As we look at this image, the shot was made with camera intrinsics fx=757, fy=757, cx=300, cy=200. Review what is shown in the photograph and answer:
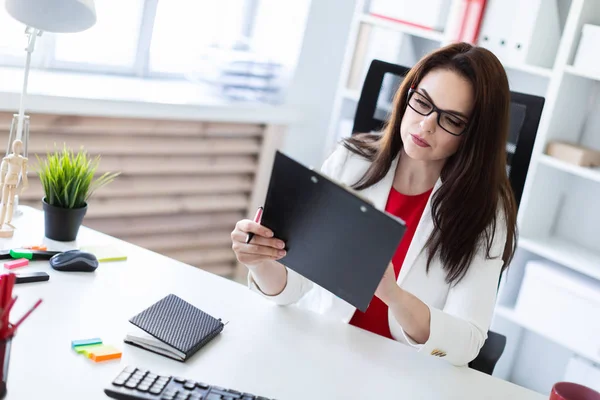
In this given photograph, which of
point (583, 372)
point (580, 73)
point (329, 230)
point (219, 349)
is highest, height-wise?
point (580, 73)

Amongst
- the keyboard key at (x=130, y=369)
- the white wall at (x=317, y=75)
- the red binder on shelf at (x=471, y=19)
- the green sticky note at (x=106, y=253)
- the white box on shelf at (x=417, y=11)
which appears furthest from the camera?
the white wall at (x=317, y=75)

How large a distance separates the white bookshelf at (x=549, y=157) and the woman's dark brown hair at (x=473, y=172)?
3.09ft

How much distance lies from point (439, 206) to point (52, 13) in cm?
98

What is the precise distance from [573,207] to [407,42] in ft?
2.98

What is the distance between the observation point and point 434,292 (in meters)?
1.69

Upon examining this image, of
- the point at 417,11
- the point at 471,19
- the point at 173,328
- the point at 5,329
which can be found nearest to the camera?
the point at 5,329

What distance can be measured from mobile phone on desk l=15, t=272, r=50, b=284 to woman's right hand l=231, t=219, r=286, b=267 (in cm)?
37

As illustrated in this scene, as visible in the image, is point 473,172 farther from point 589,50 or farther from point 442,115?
point 589,50

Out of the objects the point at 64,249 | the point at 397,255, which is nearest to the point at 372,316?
the point at 397,255

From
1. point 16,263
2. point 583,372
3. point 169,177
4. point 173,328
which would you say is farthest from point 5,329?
point 583,372

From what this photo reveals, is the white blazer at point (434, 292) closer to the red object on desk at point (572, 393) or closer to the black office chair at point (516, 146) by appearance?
the black office chair at point (516, 146)

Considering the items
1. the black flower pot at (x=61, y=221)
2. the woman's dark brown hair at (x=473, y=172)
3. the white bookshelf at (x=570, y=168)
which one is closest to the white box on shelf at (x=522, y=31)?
the white bookshelf at (x=570, y=168)

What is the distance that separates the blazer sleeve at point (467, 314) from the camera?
4.94ft

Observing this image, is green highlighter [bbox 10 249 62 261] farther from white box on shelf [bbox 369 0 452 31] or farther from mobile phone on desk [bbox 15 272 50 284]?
white box on shelf [bbox 369 0 452 31]
